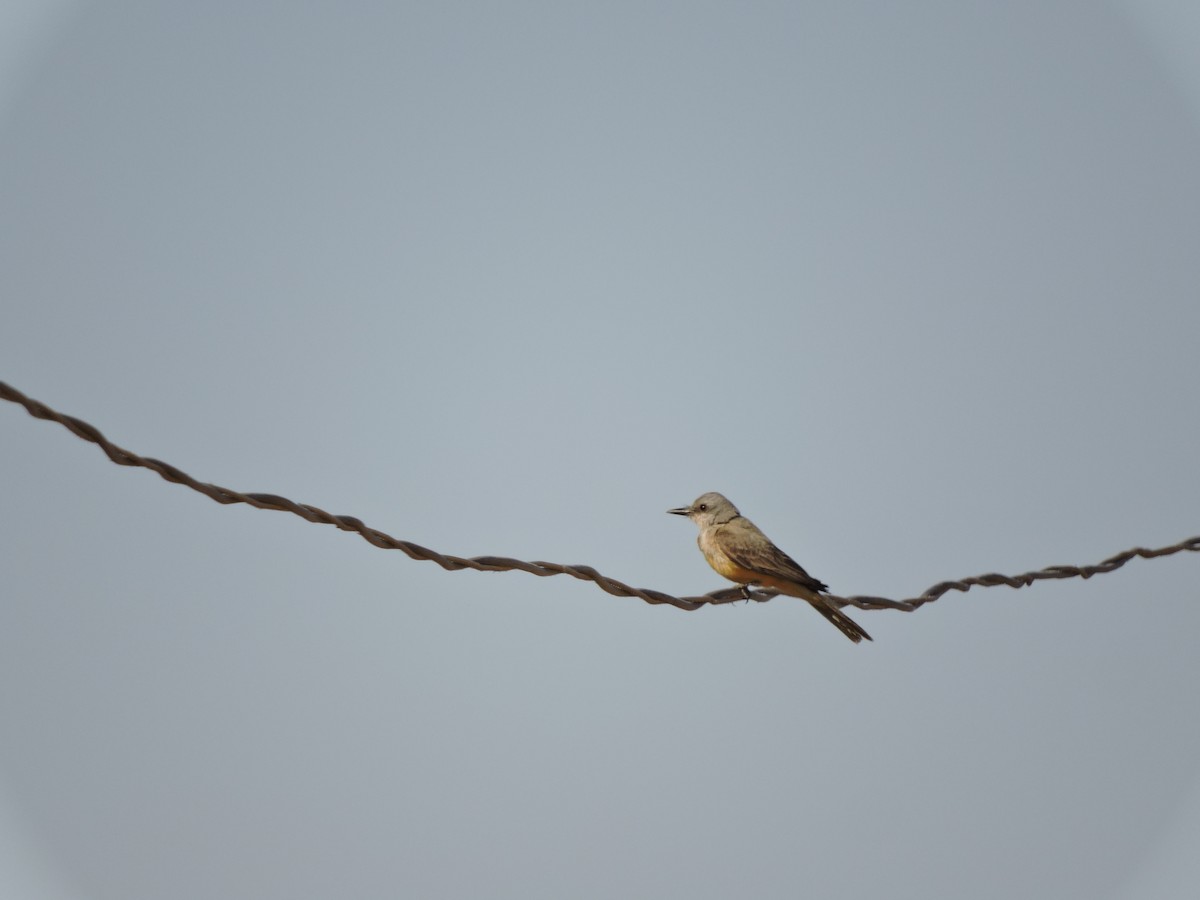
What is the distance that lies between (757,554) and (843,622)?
3.84 ft

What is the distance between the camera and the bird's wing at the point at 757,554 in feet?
28.1

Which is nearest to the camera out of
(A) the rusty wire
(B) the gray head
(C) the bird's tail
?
(A) the rusty wire

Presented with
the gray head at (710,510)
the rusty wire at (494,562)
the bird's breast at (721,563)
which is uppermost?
the gray head at (710,510)

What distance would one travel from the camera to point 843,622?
27.6 feet

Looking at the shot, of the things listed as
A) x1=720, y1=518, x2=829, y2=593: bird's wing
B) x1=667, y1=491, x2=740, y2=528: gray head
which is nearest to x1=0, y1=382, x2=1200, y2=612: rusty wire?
x1=720, y1=518, x2=829, y2=593: bird's wing

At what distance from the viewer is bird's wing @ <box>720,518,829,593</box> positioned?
8578 millimetres

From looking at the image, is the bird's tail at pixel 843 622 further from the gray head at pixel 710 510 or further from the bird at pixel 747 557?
the gray head at pixel 710 510

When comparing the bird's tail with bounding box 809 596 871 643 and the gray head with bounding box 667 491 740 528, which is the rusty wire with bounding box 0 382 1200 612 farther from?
the gray head with bounding box 667 491 740 528

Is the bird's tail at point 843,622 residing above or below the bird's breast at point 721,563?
below

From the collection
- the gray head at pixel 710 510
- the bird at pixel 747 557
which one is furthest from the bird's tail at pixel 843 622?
the gray head at pixel 710 510

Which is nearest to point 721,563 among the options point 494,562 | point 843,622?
point 843,622

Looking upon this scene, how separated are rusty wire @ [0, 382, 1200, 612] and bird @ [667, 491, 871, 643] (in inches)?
10.0

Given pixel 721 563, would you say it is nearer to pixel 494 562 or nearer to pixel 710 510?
pixel 710 510

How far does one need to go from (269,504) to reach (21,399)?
1045mm
